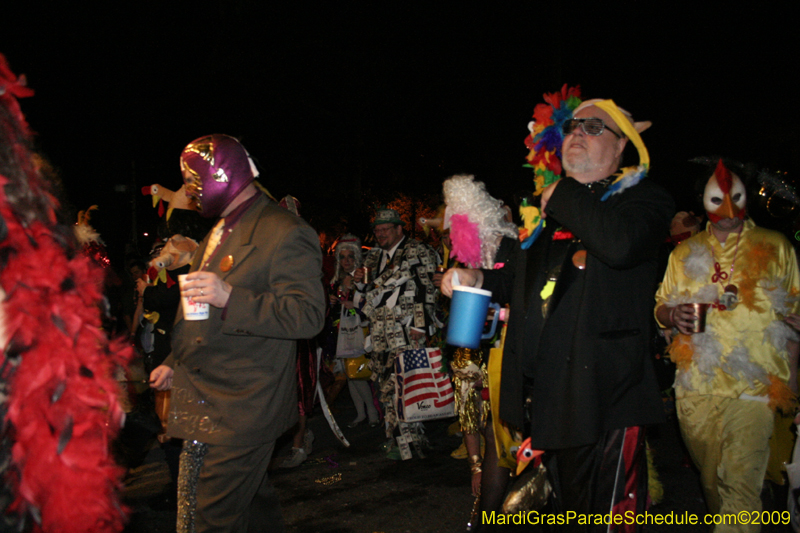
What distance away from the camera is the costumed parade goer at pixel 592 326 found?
220cm

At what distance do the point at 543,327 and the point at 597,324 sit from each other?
216mm

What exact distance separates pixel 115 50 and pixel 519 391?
14857mm

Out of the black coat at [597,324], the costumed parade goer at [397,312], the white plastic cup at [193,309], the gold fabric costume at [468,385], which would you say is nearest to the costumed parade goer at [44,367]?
the white plastic cup at [193,309]

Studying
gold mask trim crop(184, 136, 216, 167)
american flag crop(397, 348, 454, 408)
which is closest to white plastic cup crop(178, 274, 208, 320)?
gold mask trim crop(184, 136, 216, 167)

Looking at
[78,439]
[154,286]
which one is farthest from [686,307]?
[154,286]

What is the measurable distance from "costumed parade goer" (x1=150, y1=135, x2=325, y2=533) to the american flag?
111 inches

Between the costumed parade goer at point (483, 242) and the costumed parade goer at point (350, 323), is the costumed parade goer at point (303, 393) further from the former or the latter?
the costumed parade goer at point (350, 323)

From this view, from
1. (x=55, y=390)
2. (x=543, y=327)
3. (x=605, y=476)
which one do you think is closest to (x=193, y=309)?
(x=55, y=390)

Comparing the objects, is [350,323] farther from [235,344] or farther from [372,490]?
[235,344]

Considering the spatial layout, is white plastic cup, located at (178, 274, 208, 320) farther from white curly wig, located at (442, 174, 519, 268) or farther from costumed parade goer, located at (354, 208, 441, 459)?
costumed parade goer, located at (354, 208, 441, 459)

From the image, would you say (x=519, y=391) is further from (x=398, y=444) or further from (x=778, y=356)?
(x=398, y=444)

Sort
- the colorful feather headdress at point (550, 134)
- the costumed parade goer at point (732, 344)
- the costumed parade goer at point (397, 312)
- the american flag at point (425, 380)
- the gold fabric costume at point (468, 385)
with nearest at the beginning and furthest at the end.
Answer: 1. the colorful feather headdress at point (550, 134)
2. the costumed parade goer at point (732, 344)
3. the gold fabric costume at point (468, 385)
4. the american flag at point (425, 380)
5. the costumed parade goer at point (397, 312)

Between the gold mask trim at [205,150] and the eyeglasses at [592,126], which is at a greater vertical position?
the eyeglasses at [592,126]

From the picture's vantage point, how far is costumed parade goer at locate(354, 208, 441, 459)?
585 centimetres
